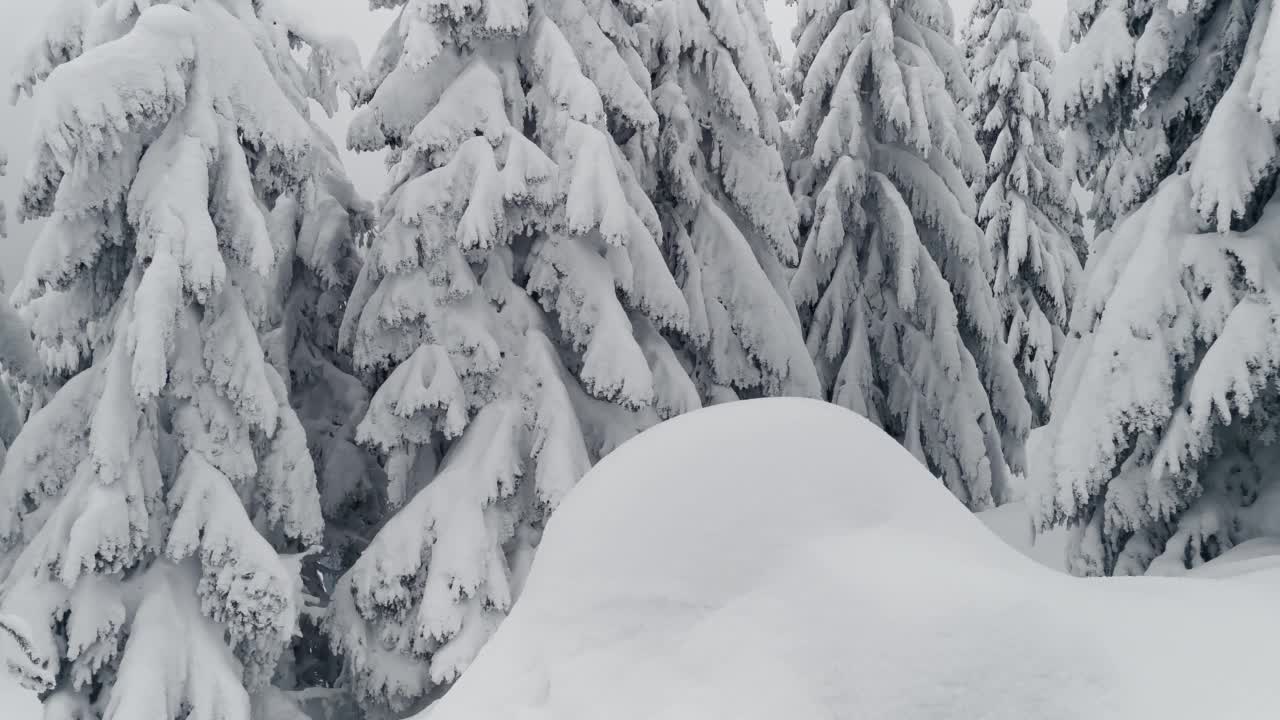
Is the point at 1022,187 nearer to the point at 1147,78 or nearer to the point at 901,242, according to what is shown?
the point at 901,242

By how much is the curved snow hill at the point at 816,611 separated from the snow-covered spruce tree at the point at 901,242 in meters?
10.7

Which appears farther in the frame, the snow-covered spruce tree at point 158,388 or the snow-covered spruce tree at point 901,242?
the snow-covered spruce tree at point 901,242

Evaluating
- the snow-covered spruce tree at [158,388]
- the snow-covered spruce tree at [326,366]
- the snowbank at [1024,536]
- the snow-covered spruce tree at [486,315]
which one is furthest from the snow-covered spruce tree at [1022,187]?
the snow-covered spruce tree at [158,388]

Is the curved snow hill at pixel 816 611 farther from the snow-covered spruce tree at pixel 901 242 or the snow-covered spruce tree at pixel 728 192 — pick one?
the snow-covered spruce tree at pixel 901 242

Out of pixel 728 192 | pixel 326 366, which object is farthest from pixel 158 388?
pixel 728 192

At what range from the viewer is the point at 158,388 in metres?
7.88

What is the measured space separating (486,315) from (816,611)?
7.35 meters

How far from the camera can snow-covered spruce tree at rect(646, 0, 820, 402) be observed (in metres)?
12.0

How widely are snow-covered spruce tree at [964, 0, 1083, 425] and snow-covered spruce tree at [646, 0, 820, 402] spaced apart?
1073 centimetres

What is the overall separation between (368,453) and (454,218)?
3702mm

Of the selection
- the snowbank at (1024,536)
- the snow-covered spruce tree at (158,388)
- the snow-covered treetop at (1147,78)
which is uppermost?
the snow-covered treetop at (1147,78)

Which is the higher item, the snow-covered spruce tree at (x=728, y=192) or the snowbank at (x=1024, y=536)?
the snow-covered spruce tree at (x=728, y=192)

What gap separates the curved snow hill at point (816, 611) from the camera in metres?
2.75

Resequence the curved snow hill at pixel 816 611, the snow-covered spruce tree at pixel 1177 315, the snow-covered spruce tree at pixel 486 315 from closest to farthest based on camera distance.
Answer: the curved snow hill at pixel 816 611, the snow-covered spruce tree at pixel 1177 315, the snow-covered spruce tree at pixel 486 315
